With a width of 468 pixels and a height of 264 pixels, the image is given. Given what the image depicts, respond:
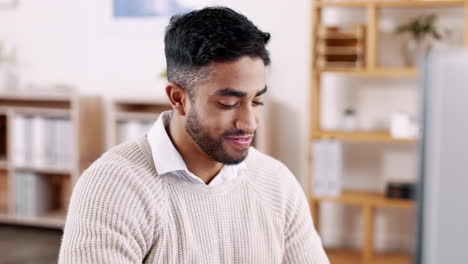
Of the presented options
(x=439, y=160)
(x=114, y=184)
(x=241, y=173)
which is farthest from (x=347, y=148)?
(x=439, y=160)

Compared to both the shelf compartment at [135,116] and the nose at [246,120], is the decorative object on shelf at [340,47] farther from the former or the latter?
the nose at [246,120]

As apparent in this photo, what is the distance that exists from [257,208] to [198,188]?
0.15m

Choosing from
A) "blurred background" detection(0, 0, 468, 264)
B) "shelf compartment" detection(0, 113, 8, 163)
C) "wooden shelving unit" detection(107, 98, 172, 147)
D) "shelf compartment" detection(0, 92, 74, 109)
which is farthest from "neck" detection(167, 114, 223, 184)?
"shelf compartment" detection(0, 113, 8, 163)

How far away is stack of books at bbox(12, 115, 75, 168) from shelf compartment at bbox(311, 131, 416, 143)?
1522mm

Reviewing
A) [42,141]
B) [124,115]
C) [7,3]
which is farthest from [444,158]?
[7,3]

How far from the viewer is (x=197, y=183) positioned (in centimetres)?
122

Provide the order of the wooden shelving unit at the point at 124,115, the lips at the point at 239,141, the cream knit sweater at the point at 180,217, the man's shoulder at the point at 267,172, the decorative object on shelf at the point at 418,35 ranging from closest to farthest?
the cream knit sweater at the point at 180,217, the lips at the point at 239,141, the man's shoulder at the point at 267,172, the decorative object on shelf at the point at 418,35, the wooden shelving unit at the point at 124,115

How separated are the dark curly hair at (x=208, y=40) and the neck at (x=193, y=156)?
101 millimetres

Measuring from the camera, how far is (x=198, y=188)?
1221 mm

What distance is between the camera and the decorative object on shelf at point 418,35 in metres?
2.89

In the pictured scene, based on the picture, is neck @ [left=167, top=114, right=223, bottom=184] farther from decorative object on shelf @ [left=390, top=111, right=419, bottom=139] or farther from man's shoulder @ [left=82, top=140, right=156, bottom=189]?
decorative object on shelf @ [left=390, top=111, right=419, bottom=139]

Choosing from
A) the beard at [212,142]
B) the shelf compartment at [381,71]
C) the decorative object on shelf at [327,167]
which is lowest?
the decorative object on shelf at [327,167]

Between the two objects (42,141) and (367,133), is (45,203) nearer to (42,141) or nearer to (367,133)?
(42,141)

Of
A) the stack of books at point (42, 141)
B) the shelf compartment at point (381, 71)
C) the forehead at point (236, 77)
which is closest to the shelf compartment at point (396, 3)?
the shelf compartment at point (381, 71)
